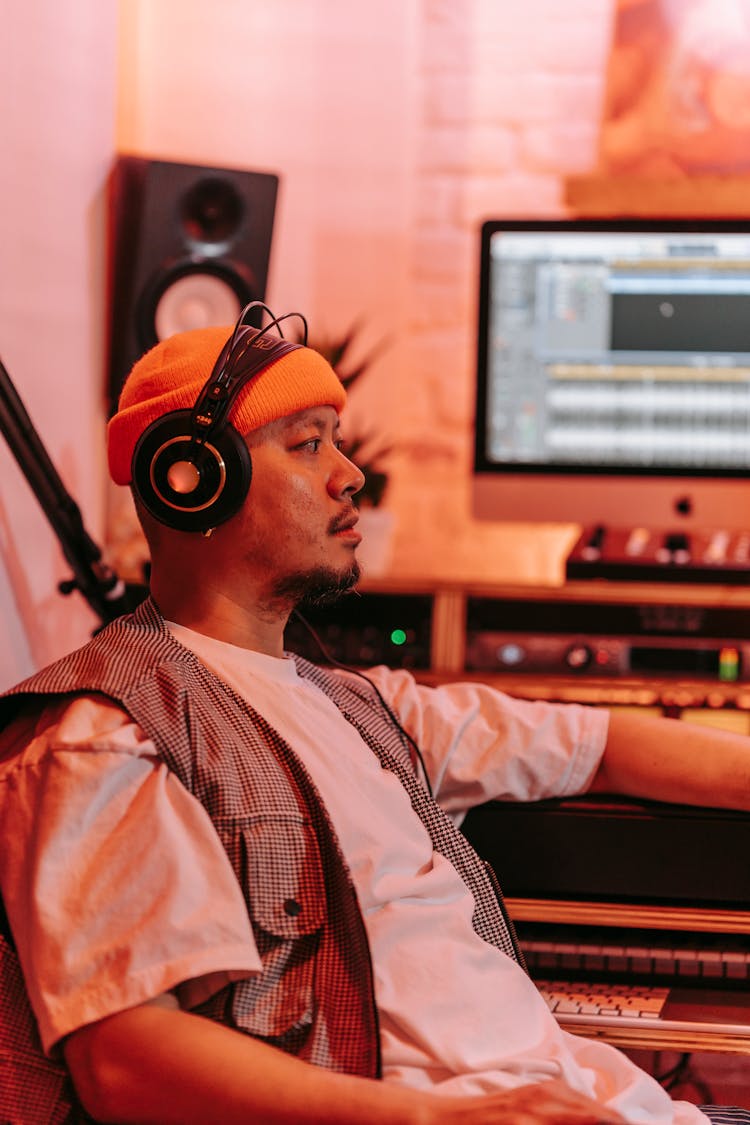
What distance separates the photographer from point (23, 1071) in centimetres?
89

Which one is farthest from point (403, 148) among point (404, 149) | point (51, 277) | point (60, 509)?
point (60, 509)

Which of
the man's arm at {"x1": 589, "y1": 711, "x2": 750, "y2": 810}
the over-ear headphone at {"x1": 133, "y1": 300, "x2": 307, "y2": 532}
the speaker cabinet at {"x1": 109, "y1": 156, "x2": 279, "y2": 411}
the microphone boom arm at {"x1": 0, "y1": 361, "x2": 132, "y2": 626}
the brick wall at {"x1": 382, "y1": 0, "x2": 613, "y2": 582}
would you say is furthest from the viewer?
the brick wall at {"x1": 382, "y1": 0, "x2": 613, "y2": 582}

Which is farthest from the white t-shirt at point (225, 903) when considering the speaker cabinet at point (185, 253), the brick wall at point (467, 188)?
the brick wall at point (467, 188)

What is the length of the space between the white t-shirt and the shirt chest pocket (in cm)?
3

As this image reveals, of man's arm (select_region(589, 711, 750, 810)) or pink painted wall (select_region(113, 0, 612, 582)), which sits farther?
pink painted wall (select_region(113, 0, 612, 582))

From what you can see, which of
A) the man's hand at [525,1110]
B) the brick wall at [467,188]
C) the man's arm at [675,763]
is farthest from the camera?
the brick wall at [467,188]

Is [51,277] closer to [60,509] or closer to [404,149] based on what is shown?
[60,509]

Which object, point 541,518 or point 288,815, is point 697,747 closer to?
point 288,815

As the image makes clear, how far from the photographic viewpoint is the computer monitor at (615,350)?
7.33 feet

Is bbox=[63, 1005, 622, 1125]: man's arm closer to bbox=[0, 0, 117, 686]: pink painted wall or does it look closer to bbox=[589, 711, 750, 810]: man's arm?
bbox=[589, 711, 750, 810]: man's arm

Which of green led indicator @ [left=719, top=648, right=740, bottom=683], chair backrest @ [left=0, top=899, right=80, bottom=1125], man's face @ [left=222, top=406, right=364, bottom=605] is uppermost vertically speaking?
man's face @ [left=222, top=406, right=364, bottom=605]

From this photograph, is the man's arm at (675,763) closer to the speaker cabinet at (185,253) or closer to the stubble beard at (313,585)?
the stubble beard at (313,585)

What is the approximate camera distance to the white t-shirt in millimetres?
855

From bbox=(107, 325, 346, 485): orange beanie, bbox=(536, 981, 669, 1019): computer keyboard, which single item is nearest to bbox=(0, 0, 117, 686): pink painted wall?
bbox=(107, 325, 346, 485): orange beanie
